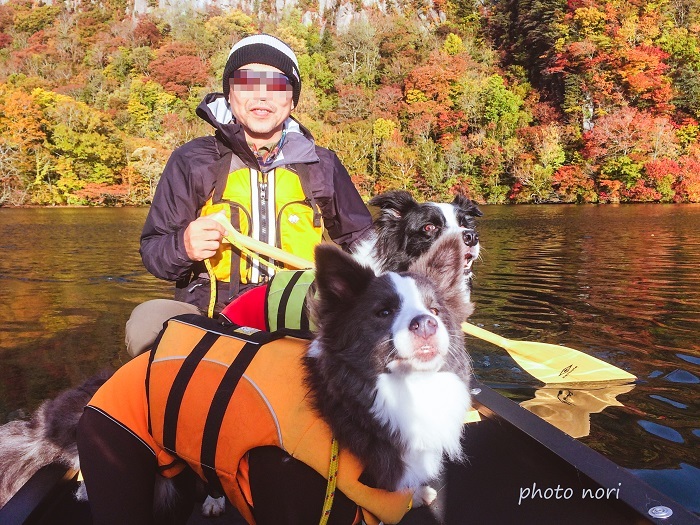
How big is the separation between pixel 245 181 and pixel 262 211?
22 cm

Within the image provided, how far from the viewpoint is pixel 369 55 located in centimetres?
5828

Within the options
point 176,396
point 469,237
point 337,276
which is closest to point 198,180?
point 337,276

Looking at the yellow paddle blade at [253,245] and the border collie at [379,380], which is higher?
the yellow paddle blade at [253,245]

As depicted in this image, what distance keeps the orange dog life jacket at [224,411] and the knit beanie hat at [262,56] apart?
194 cm

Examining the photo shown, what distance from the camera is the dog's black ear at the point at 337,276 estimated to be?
6.98 ft

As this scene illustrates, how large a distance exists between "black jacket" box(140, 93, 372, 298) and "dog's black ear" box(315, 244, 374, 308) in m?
1.19

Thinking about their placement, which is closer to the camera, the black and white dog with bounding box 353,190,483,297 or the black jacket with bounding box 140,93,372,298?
the black jacket with bounding box 140,93,372,298

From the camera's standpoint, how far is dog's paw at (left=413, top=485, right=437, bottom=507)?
8.25 ft

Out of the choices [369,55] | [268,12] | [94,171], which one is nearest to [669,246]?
[94,171]

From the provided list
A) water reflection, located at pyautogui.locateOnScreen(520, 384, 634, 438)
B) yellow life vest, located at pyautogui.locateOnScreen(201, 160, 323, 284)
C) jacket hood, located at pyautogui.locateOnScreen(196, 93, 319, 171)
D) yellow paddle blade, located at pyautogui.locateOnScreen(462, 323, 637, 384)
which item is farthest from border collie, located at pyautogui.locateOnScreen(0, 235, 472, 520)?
water reflection, located at pyautogui.locateOnScreen(520, 384, 634, 438)

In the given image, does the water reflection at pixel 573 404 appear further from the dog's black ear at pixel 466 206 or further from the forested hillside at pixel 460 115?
the forested hillside at pixel 460 115

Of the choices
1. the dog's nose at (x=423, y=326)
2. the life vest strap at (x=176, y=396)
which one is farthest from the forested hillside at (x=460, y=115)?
the life vest strap at (x=176, y=396)

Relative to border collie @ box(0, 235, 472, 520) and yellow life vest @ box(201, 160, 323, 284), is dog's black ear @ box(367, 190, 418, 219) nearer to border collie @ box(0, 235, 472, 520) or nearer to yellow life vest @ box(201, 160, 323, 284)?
yellow life vest @ box(201, 160, 323, 284)

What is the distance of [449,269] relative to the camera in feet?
8.13
